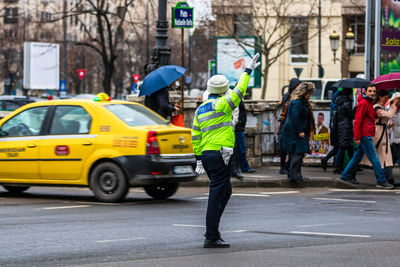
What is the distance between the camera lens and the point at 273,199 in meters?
13.8

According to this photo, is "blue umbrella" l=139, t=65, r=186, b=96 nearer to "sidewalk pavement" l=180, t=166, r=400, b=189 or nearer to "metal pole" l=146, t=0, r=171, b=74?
"sidewalk pavement" l=180, t=166, r=400, b=189

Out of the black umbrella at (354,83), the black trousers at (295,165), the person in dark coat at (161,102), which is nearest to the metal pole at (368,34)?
the black umbrella at (354,83)

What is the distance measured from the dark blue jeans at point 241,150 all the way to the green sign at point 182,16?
8.30 ft

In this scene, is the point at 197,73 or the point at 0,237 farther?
the point at 197,73

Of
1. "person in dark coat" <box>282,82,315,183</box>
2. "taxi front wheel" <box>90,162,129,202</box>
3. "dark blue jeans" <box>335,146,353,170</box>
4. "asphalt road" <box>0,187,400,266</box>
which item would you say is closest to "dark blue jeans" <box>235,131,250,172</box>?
"person in dark coat" <box>282,82,315,183</box>

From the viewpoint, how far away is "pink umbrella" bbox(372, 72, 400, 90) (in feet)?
54.6

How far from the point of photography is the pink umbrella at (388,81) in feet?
54.6

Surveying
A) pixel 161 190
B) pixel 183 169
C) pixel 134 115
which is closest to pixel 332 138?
pixel 161 190

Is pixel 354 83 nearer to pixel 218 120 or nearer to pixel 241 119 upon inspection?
pixel 241 119

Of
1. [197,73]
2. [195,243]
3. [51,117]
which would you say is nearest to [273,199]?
[51,117]

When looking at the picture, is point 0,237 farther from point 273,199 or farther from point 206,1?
point 206,1

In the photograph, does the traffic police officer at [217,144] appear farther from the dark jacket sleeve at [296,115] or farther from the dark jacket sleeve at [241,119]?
the dark jacket sleeve at [241,119]

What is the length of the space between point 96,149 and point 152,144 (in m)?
0.85

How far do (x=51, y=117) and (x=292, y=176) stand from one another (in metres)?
4.38
